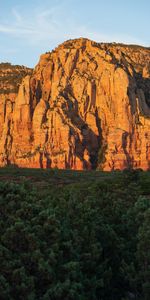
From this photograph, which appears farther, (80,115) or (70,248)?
(80,115)

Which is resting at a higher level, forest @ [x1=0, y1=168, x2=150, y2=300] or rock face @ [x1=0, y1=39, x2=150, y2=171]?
rock face @ [x1=0, y1=39, x2=150, y2=171]

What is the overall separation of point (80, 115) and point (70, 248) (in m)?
139

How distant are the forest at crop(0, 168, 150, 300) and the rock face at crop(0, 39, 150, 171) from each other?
382 ft

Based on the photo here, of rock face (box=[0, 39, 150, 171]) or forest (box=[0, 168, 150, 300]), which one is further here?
rock face (box=[0, 39, 150, 171])

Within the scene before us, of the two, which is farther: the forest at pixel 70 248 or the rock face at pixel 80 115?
the rock face at pixel 80 115

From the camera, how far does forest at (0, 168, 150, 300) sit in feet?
72.6

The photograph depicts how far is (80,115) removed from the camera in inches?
6442

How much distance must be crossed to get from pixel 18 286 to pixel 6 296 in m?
0.67

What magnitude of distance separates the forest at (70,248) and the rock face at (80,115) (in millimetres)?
116487

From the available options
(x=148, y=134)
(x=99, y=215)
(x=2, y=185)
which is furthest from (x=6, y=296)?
(x=148, y=134)

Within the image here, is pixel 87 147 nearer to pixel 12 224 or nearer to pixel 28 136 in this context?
pixel 28 136

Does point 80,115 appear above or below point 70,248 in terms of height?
above

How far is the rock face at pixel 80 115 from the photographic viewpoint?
154 m

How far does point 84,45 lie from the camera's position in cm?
18000
